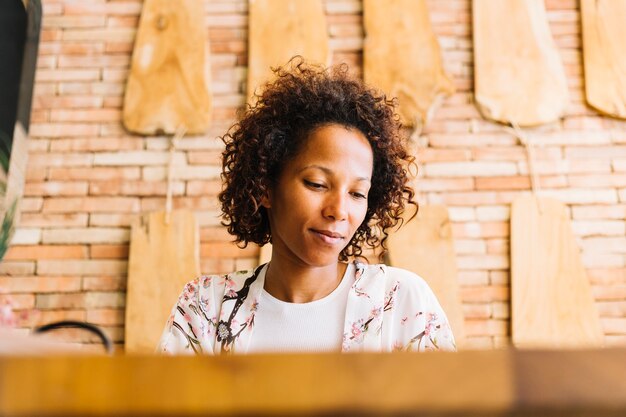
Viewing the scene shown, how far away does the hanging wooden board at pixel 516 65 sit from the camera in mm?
1739

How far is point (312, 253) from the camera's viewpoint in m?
1.06

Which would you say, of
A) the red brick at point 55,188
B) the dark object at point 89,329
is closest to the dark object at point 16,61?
the red brick at point 55,188

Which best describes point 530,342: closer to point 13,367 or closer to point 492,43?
point 492,43

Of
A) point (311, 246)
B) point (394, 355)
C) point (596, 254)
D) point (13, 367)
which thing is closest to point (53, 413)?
point (13, 367)

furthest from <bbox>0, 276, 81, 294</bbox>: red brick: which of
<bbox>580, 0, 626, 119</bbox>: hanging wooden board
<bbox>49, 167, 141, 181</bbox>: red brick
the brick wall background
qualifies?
<bbox>580, 0, 626, 119</bbox>: hanging wooden board

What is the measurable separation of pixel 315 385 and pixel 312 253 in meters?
0.83

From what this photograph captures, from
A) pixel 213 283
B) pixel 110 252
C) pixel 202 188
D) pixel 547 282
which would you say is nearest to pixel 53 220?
pixel 110 252

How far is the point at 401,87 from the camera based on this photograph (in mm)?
1762

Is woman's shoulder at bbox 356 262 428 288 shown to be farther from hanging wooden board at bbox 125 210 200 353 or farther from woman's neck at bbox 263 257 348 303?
hanging wooden board at bbox 125 210 200 353

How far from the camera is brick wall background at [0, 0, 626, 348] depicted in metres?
1.69

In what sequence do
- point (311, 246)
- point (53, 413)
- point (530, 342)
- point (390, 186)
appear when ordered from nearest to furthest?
point (53, 413) < point (311, 246) < point (390, 186) < point (530, 342)

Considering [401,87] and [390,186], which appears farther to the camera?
[401,87]

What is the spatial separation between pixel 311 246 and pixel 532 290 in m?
0.86

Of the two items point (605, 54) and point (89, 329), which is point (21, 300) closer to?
point (89, 329)
